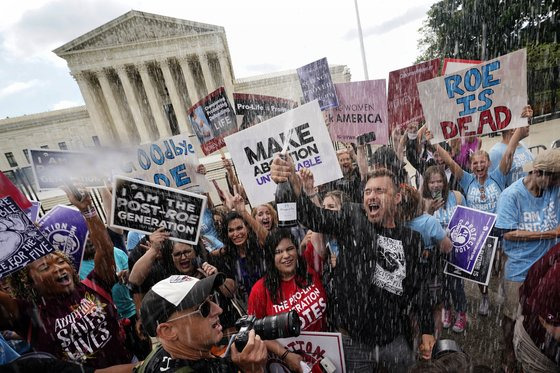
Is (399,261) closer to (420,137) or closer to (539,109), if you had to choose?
(420,137)

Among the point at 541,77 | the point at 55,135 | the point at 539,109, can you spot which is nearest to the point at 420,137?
the point at 539,109

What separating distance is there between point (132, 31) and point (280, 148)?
32.4m

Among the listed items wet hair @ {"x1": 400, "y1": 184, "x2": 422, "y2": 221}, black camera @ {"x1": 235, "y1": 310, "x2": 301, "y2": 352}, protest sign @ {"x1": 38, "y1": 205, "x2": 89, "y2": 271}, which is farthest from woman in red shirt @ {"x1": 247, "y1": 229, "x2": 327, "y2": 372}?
protest sign @ {"x1": 38, "y1": 205, "x2": 89, "y2": 271}

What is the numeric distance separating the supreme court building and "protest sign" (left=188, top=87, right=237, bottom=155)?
24.1 metres

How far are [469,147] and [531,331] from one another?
304 cm

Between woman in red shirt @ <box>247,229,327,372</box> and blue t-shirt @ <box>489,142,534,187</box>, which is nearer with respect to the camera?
woman in red shirt @ <box>247,229,327,372</box>

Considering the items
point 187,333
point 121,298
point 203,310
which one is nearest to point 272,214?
point 121,298

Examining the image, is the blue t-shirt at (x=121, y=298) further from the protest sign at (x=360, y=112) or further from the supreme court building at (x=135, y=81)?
the supreme court building at (x=135, y=81)

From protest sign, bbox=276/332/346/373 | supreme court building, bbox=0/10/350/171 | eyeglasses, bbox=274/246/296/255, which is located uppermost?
supreme court building, bbox=0/10/350/171

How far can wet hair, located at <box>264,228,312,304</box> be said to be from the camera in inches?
88.0

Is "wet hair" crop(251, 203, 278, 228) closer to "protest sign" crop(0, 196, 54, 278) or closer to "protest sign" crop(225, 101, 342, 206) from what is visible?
"protest sign" crop(225, 101, 342, 206)

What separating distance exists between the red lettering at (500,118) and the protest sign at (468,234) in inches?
47.5

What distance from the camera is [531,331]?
1603 mm

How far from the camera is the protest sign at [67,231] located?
289 centimetres
